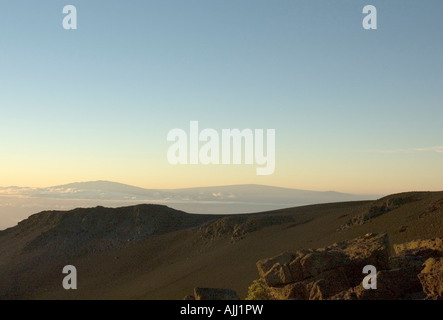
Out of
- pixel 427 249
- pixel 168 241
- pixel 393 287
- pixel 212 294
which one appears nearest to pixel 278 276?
pixel 212 294

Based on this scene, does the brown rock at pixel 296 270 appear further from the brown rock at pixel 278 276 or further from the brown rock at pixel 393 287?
the brown rock at pixel 393 287

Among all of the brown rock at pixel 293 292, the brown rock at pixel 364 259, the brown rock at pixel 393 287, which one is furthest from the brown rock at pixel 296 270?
the brown rock at pixel 393 287

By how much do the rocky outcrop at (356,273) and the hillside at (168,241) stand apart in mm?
12365

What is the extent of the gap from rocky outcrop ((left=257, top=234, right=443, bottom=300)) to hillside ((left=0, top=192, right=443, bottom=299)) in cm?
1237

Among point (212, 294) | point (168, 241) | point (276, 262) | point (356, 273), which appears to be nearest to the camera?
point (212, 294)

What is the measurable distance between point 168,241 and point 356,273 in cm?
4147

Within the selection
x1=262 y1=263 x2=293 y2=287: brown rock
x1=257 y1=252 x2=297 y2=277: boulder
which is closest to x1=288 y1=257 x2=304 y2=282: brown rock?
x1=262 y1=263 x2=293 y2=287: brown rock

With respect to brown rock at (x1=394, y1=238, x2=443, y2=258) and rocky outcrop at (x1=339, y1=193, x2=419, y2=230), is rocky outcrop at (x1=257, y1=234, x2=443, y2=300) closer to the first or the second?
brown rock at (x1=394, y1=238, x2=443, y2=258)

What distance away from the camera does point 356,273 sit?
18828 millimetres

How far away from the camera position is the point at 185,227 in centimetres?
6400

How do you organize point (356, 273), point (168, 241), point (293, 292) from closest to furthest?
1. point (293, 292)
2. point (356, 273)
3. point (168, 241)

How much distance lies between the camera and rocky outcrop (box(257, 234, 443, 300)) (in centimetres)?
1605

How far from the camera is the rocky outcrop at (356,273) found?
632 inches

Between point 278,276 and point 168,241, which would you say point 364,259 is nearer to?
point 278,276
